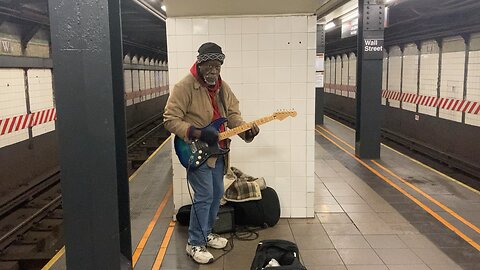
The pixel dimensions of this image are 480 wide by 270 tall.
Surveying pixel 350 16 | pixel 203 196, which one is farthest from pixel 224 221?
pixel 350 16

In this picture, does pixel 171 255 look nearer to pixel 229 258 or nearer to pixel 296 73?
pixel 229 258

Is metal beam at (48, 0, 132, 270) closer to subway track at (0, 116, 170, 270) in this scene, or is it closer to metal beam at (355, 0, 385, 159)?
subway track at (0, 116, 170, 270)

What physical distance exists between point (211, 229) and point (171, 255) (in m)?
0.52

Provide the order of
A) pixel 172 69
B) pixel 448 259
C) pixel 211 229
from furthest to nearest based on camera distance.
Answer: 1. pixel 172 69
2. pixel 211 229
3. pixel 448 259

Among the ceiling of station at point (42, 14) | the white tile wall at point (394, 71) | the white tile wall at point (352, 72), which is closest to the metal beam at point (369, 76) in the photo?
the ceiling of station at point (42, 14)

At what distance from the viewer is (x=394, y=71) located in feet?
45.9

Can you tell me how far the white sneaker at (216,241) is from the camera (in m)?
4.66

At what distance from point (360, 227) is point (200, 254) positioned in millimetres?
2093

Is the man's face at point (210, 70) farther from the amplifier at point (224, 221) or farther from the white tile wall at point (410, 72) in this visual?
the white tile wall at point (410, 72)

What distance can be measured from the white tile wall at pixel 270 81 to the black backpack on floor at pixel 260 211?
31 centimetres

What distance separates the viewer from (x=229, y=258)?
443 centimetres

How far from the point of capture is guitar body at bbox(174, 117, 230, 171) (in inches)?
164

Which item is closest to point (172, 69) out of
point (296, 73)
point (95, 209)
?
point (296, 73)

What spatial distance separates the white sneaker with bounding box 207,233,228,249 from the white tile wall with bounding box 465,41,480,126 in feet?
21.7
